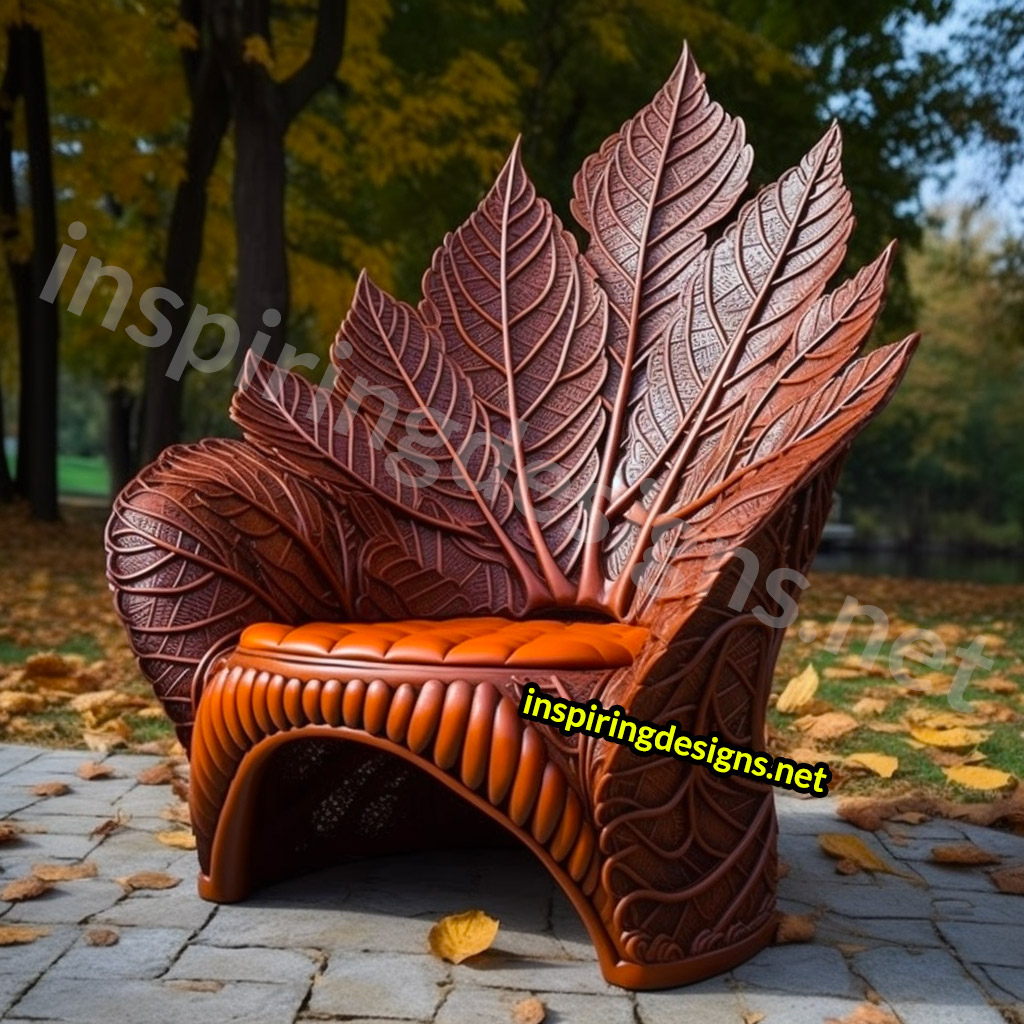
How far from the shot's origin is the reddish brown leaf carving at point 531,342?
3336 millimetres

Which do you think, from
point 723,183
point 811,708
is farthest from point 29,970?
point 811,708

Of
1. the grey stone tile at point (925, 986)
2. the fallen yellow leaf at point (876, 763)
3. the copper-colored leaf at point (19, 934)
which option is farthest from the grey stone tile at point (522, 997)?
the fallen yellow leaf at point (876, 763)

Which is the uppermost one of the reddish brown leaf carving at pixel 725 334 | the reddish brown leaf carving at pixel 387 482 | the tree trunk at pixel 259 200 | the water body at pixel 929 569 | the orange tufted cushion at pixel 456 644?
the tree trunk at pixel 259 200

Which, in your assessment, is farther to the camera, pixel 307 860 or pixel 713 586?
pixel 307 860

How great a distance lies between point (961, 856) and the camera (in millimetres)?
3041

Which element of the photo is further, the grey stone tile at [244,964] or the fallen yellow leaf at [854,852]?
the fallen yellow leaf at [854,852]

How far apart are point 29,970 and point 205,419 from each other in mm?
30214

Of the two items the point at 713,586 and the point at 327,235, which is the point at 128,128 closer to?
the point at 327,235

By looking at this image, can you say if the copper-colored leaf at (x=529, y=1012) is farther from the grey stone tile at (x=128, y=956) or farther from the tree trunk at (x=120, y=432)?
the tree trunk at (x=120, y=432)

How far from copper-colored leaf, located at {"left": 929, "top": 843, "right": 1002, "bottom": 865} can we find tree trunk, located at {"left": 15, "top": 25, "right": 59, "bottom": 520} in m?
12.0

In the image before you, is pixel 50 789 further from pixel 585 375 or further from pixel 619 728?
pixel 619 728

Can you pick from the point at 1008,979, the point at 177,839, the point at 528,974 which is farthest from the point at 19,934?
the point at 1008,979

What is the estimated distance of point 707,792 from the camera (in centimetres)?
236

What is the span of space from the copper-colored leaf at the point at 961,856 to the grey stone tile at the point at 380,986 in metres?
1.38
